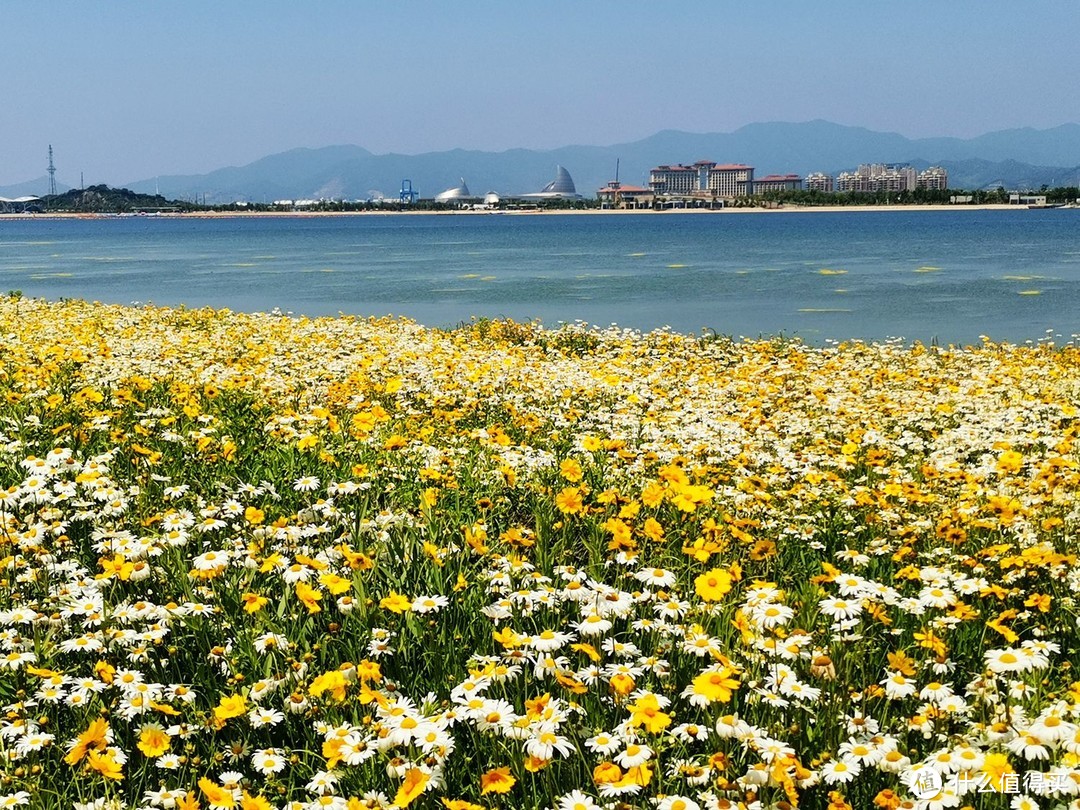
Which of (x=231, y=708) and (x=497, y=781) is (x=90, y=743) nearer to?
(x=231, y=708)

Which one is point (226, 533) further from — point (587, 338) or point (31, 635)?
point (587, 338)

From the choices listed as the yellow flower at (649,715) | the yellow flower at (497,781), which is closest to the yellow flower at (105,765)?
the yellow flower at (497,781)

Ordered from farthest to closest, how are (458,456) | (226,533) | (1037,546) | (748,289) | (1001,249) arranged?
(1001,249)
(748,289)
(458,456)
(226,533)
(1037,546)

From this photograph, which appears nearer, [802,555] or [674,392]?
[802,555]

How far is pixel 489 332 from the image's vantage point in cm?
1803

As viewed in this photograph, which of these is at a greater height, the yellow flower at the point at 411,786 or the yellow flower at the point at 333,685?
the yellow flower at the point at 333,685

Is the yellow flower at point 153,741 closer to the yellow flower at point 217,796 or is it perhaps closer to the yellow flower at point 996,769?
the yellow flower at point 217,796

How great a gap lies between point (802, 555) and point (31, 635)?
3.86 metres

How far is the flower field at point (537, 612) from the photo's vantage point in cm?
307

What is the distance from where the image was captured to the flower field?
3.07 meters

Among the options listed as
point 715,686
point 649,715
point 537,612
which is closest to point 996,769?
point 715,686

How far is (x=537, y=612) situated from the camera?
4230 mm

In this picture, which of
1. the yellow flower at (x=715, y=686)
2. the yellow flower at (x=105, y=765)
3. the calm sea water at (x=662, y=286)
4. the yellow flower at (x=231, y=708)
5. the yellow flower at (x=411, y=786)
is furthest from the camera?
the calm sea water at (x=662, y=286)

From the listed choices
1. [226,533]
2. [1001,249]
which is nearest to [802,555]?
[226,533]
